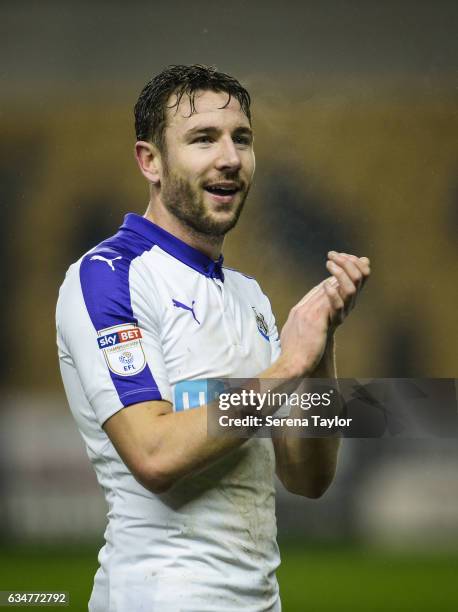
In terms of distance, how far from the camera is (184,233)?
1.82 meters

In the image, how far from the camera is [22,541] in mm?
5844

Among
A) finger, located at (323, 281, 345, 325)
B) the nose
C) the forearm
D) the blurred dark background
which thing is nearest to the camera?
the forearm

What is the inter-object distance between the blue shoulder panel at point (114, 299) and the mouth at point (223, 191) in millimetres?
195

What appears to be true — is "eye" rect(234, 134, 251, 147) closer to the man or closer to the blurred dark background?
the man

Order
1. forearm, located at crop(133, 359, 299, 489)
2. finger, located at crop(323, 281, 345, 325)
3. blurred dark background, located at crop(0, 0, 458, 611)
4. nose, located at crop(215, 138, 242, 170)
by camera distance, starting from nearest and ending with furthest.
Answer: forearm, located at crop(133, 359, 299, 489), finger, located at crop(323, 281, 345, 325), nose, located at crop(215, 138, 242, 170), blurred dark background, located at crop(0, 0, 458, 611)

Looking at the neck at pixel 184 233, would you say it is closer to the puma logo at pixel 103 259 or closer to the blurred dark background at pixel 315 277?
the puma logo at pixel 103 259

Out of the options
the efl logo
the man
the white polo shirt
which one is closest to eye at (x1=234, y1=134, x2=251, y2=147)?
the man

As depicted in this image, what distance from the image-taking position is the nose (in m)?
1.73

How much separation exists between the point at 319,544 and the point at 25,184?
3.04 metres

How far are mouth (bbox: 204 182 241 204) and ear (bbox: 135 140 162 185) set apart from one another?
0.12 metres

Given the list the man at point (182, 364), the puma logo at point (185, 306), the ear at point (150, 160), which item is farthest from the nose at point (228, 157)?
the puma logo at point (185, 306)

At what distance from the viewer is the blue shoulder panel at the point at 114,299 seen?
61.3 inches

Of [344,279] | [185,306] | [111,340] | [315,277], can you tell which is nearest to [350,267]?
[344,279]

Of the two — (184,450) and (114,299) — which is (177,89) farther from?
(184,450)
